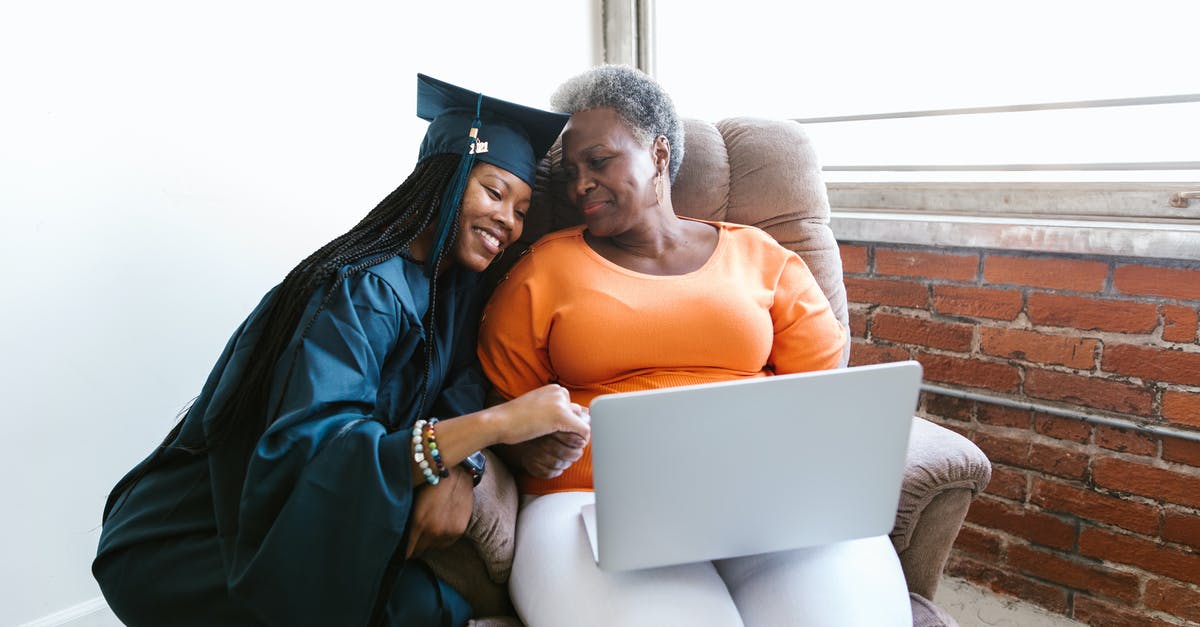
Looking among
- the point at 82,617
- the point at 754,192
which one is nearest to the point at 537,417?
the point at 754,192

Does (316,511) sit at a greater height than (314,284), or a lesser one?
lesser

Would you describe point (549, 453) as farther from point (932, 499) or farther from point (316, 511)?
point (932, 499)

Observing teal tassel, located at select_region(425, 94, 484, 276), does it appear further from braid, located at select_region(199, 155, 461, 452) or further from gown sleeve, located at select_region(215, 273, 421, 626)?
gown sleeve, located at select_region(215, 273, 421, 626)

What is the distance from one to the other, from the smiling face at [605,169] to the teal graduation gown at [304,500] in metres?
0.36

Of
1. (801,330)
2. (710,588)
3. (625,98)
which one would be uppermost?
(625,98)

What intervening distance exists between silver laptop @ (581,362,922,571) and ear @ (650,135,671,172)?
698mm

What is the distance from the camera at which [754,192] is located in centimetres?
163

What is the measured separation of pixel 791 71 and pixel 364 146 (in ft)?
3.76

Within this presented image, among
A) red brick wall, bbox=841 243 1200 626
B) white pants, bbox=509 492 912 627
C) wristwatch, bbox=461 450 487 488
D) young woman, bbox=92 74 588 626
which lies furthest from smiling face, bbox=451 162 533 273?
red brick wall, bbox=841 243 1200 626

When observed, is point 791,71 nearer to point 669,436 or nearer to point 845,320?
point 845,320

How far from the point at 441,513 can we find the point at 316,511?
6.4 inches

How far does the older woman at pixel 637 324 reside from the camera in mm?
1100

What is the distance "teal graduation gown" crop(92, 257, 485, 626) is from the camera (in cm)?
101

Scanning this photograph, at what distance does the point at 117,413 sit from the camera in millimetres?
1591
